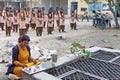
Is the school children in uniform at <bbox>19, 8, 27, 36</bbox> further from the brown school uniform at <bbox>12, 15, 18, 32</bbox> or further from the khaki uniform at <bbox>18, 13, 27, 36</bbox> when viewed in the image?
the brown school uniform at <bbox>12, 15, 18, 32</bbox>

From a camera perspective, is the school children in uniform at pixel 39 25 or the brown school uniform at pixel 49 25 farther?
the brown school uniform at pixel 49 25

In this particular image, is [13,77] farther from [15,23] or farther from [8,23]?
[15,23]

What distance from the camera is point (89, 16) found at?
29469mm

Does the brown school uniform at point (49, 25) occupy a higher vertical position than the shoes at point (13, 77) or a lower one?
higher

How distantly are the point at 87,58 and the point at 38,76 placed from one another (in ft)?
5.07

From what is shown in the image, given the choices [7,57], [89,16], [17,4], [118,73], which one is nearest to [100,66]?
[118,73]

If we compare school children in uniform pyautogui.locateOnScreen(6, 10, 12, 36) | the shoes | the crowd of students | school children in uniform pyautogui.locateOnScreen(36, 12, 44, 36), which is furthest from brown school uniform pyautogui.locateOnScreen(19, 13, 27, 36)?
the shoes

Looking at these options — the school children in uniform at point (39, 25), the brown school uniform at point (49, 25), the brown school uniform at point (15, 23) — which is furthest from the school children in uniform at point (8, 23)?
the brown school uniform at point (49, 25)

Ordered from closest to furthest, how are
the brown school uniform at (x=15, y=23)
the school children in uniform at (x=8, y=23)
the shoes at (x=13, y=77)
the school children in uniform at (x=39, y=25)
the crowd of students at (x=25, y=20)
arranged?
1. the shoes at (x=13, y=77)
2. the crowd of students at (x=25, y=20)
3. the school children in uniform at (x=39, y=25)
4. the school children in uniform at (x=8, y=23)
5. the brown school uniform at (x=15, y=23)

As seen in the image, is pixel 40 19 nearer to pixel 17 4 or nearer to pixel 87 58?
pixel 87 58

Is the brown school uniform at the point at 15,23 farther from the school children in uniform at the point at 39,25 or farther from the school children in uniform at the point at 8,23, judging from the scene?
the school children in uniform at the point at 39,25

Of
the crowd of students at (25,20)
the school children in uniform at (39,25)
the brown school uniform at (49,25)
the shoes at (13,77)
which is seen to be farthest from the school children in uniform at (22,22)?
the shoes at (13,77)

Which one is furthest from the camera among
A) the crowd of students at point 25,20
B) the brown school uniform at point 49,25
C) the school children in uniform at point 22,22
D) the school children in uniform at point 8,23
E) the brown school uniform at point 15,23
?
the brown school uniform at point 15,23

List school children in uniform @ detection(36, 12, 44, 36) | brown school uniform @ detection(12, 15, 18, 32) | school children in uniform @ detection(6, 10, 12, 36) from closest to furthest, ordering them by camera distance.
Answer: school children in uniform @ detection(36, 12, 44, 36) < school children in uniform @ detection(6, 10, 12, 36) < brown school uniform @ detection(12, 15, 18, 32)
